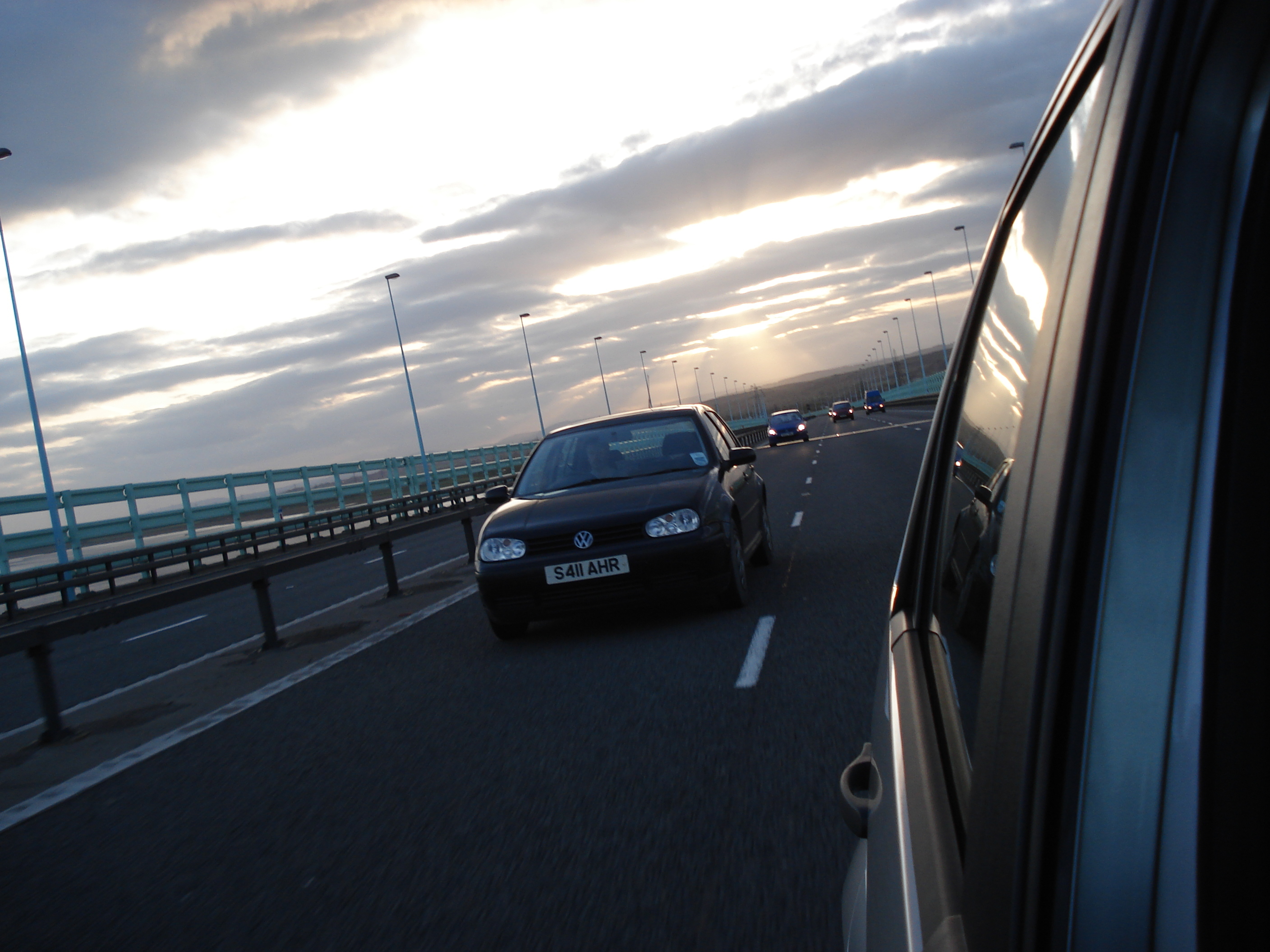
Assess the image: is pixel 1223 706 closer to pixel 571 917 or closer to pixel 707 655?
pixel 571 917

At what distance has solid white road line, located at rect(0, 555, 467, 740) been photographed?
8.47 metres

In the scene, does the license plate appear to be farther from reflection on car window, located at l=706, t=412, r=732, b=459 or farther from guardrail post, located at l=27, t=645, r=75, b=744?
guardrail post, located at l=27, t=645, r=75, b=744

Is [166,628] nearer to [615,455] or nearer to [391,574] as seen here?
[391,574]

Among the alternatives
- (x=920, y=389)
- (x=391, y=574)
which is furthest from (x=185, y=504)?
(x=920, y=389)

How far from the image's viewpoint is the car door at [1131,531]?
34.3 inches

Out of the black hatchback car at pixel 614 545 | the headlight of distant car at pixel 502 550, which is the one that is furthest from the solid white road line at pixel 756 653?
the headlight of distant car at pixel 502 550

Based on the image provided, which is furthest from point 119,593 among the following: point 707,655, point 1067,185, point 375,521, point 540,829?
point 1067,185

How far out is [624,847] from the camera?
376 cm

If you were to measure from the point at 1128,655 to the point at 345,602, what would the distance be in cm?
1284

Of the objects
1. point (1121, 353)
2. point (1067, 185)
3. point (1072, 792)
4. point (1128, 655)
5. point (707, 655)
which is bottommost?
point (707, 655)

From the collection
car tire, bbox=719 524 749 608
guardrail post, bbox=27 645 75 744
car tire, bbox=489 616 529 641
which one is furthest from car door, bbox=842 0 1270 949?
guardrail post, bbox=27 645 75 744

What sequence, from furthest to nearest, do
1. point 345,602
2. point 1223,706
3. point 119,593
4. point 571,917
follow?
point 119,593, point 345,602, point 571,917, point 1223,706

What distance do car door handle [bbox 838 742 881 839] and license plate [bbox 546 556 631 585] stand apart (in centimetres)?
545

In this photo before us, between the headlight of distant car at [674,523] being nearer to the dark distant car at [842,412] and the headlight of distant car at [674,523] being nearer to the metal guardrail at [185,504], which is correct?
the metal guardrail at [185,504]
